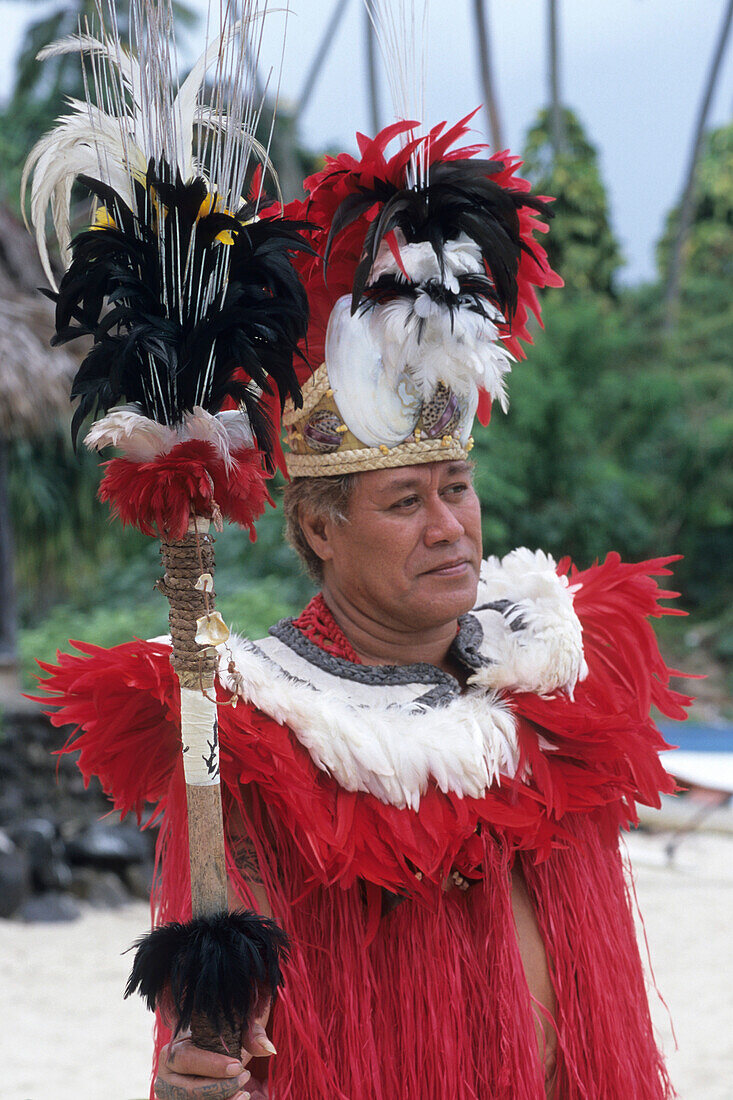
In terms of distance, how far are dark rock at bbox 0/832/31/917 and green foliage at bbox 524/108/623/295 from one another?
1211cm

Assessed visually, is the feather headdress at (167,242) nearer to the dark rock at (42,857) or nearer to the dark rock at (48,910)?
the dark rock at (48,910)

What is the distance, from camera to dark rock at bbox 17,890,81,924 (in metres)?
5.60

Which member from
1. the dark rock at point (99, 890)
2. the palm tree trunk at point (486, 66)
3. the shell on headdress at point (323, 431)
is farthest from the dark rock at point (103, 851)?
the palm tree trunk at point (486, 66)

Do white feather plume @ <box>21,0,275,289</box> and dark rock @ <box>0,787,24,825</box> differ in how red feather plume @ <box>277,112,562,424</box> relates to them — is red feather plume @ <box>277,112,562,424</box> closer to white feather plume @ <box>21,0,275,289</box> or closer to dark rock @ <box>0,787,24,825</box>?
white feather plume @ <box>21,0,275,289</box>

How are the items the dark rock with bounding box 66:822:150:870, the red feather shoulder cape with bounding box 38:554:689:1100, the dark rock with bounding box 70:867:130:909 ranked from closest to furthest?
the red feather shoulder cape with bounding box 38:554:689:1100
the dark rock with bounding box 70:867:130:909
the dark rock with bounding box 66:822:150:870

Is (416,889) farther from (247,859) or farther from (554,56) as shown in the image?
(554,56)

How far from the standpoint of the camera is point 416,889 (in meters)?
1.63

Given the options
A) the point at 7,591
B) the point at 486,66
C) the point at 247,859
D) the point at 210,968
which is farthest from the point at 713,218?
the point at 210,968

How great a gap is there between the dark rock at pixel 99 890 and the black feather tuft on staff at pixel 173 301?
4957 millimetres

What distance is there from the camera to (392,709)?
1745 mm

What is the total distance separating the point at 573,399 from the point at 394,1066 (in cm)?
1176

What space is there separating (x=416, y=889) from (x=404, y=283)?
0.91m

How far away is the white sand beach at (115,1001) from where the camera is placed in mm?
4137

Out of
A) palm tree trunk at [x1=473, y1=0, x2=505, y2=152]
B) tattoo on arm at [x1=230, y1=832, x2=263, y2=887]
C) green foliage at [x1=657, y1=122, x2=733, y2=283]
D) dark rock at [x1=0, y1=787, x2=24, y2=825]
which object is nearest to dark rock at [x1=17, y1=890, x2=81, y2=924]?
dark rock at [x1=0, y1=787, x2=24, y2=825]
